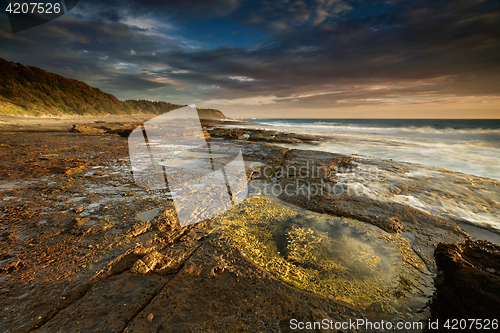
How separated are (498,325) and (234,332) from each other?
7.91ft

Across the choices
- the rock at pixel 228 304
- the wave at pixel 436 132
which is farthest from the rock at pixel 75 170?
the wave at pixel 436 132

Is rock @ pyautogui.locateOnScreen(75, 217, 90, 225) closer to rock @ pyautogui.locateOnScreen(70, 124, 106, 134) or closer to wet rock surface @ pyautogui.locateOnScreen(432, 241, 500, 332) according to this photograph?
wet rock surface @ pyautogui.locateOnScreen(432, 241, 500, 332)

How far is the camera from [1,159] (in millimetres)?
6793

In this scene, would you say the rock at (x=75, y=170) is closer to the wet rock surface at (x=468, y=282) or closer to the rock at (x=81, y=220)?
the rock at (x=81, y=220)

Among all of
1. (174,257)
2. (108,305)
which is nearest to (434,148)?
(174,257)

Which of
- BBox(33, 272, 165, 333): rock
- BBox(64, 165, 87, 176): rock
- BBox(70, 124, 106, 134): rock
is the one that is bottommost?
BBox(33, 272, 165, 333): rock

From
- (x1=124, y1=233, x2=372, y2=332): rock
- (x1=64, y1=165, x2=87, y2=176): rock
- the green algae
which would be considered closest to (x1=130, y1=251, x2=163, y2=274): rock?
(x1=124, y1=233, x2=372, y2=332): rock

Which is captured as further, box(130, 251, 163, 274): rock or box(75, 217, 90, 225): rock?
box(75, 217, 90, 225): rock

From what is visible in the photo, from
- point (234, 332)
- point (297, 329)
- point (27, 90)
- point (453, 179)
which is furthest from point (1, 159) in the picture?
point (27, 90)

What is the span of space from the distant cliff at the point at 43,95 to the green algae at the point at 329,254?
40.9 meters

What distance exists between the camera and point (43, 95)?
38031 millimetres

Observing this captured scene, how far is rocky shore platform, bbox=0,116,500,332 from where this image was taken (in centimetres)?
183

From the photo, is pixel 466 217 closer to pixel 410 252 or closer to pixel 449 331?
pixel 410 252

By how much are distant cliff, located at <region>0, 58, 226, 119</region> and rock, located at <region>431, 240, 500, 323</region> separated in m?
43.6
